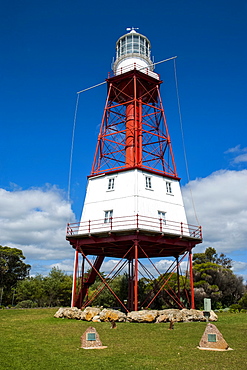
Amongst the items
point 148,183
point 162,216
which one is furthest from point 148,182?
point 162,216

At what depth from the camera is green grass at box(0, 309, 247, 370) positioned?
10289mm

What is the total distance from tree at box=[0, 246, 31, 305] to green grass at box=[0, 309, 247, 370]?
116 feet

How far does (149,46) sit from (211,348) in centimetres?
3155

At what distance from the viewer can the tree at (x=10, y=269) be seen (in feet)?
170

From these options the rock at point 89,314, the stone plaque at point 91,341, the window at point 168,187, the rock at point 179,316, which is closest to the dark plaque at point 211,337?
the stone plaque at point 91,341

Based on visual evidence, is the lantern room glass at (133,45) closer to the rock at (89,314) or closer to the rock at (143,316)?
the rock at (89,314)

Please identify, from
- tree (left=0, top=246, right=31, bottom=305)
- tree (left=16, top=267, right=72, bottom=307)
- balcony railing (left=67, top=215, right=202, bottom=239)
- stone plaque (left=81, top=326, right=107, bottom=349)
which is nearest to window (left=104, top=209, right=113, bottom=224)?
balcony railing (left=67, top=215, right=202, bottom=239)

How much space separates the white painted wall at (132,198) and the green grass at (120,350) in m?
9.80

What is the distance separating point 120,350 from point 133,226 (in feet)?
42.7

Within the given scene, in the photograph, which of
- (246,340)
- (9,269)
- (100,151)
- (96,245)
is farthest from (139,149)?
(9,269)

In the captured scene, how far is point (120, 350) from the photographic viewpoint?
12.7 m

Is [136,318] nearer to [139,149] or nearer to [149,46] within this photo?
[139,149]

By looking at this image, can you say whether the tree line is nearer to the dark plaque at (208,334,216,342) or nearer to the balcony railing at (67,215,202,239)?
the balcony railing at (67,215,202,239)

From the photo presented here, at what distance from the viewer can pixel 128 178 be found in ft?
91.1
